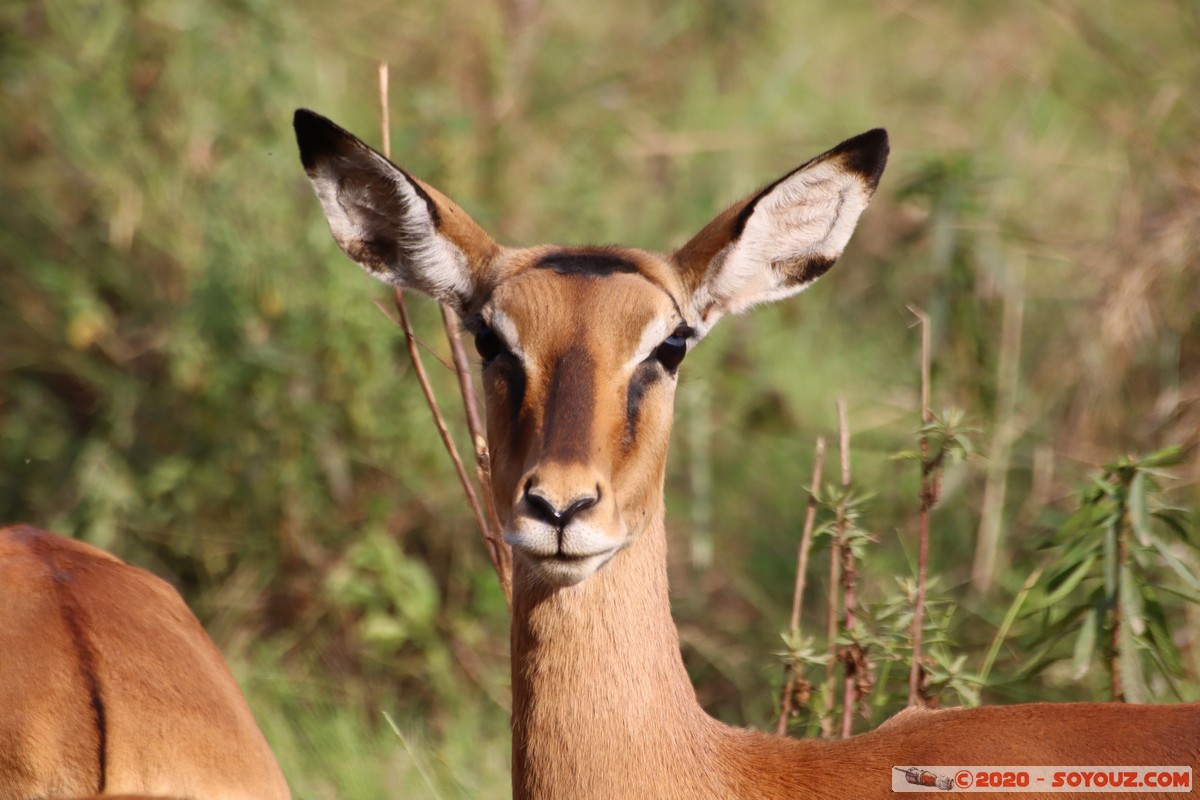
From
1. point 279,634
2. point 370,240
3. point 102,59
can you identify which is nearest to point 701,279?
point 370,240

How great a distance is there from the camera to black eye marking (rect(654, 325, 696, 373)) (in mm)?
3596

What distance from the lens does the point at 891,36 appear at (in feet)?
34.1

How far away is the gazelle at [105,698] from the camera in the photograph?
146 inches

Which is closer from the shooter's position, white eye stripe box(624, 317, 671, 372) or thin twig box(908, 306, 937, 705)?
white eye stripe box(624, 317, 671, 372)

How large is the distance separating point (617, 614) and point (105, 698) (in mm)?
1400

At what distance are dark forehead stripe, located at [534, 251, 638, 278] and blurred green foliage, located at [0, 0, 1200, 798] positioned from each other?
84.0 inches

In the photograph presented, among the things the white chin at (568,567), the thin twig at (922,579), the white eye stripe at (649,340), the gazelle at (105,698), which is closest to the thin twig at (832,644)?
the thin twig at (922,579)

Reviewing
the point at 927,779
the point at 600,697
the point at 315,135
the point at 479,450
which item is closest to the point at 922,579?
the point at 927,779

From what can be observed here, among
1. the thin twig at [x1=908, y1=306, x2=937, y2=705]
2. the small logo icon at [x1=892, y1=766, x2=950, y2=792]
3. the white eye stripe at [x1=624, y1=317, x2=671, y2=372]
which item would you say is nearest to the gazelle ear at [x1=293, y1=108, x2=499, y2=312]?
the white eye stripe at [x1=624, y1=317, x2=671, y2=372]

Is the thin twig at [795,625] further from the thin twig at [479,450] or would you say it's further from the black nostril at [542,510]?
the black nostril at [542,510]

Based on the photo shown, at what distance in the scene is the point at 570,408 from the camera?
329 centimetres

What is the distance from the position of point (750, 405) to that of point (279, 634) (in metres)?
2.56

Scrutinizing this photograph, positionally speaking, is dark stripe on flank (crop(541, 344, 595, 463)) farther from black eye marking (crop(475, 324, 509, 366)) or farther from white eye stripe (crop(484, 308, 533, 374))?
black eye marking (crop(475, 324, 509, 366))

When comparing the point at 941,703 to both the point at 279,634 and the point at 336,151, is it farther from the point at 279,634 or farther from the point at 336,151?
the point at 279,634
